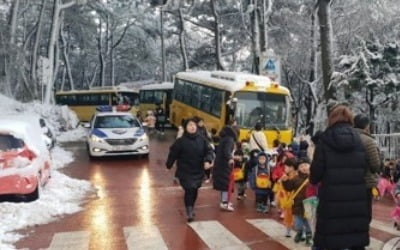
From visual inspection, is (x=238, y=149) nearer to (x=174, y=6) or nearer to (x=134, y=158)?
(x=134, y=158)

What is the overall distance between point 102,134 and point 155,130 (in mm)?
11071

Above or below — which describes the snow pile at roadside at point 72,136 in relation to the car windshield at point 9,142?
below

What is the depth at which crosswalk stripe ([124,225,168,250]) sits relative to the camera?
27.9ft

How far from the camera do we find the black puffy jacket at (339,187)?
233 inches

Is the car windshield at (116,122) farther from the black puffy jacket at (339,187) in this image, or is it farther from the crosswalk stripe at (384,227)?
the black puffy jacket at (339,187)

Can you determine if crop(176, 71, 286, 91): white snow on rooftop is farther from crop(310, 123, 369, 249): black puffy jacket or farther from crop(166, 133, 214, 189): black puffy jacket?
crop(310, 123, 369, 249): black puffy jacket

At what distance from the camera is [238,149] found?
12.7 m

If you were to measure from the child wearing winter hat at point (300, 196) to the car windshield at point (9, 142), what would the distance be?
214 inches

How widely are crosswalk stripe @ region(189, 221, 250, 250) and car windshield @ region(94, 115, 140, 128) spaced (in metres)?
11.0

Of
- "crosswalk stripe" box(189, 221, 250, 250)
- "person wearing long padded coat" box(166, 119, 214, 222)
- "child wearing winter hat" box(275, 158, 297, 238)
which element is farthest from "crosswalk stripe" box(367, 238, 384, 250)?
"person wearing long padded coat" box(166, 119, 214, 222)

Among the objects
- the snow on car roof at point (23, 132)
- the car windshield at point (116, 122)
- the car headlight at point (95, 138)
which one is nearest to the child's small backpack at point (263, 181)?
the snow on car roof at point (23, 132)

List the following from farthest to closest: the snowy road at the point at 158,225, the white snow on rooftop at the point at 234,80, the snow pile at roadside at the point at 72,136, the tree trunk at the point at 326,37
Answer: the snow pile at roadside at the point at 72,136
the white snow on rooftop at the point at 234,80
the tree trunk at the point at 326,37
the snowy road at the point at 158,225

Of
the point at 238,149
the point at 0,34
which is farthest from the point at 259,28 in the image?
the point at 238,149

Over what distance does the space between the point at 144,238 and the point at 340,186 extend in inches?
156
